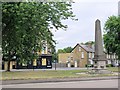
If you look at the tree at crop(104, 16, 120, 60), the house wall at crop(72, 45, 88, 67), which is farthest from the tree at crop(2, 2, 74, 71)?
the house wall at crop(72, 45, 88, 67)

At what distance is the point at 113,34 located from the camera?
50.7 m

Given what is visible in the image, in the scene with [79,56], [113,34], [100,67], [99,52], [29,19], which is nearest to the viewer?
[29,19]

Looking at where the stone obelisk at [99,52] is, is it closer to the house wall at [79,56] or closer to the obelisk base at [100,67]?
the obelisk base at [100,67]

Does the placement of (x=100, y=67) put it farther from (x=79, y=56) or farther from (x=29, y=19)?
(x=79, y=56)

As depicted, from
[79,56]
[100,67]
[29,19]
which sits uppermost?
[29,19]

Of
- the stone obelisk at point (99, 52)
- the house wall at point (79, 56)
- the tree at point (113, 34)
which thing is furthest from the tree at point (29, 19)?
the house wall at point (79, 56)

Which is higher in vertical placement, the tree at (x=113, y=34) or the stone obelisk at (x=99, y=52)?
the tree at (x=113, y=34)

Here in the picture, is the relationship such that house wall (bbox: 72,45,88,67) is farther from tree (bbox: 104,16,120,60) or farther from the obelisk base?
the obelisk base

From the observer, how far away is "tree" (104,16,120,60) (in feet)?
164

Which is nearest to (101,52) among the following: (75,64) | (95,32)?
(95,32)

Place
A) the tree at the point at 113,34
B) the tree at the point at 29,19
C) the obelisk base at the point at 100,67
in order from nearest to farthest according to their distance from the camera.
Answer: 1. the tree at the point at 29,19
2. the obelisk base at the point at 100,67
3. the tree at the point at 113,34

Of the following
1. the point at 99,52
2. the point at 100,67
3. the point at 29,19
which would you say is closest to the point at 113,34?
the point at 99,52

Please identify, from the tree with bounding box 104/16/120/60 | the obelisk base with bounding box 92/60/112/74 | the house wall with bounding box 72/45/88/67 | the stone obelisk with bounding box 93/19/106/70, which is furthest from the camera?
the house wall with bounding box 72/45/88/67

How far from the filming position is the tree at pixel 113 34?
49853 millimetres
